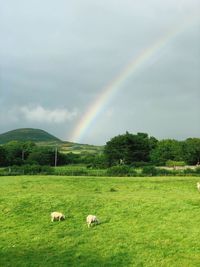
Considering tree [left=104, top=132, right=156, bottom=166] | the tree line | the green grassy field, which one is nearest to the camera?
the green grassy field

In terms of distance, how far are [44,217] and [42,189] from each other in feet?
47.1

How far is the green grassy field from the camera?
2702 centimetres

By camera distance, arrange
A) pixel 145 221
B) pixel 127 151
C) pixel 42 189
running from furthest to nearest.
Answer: pixel 127 151
pixel 42 189
pixel 145 221

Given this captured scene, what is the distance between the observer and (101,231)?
105 feet

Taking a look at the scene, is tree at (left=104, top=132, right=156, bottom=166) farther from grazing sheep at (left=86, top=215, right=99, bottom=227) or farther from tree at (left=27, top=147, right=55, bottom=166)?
grazing sheep at (left=86, top=215, right=99, bottom=227)

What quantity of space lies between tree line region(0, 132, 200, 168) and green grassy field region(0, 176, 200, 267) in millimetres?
103617

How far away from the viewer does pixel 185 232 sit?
31.1 m

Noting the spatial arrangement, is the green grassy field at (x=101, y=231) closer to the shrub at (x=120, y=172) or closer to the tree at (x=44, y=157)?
the shrub at (x=120, y=172)

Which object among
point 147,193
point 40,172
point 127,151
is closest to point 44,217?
point 147,193

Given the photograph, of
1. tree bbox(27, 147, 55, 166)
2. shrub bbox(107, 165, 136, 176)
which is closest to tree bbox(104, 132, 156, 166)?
tree bbox(27, 147, 55, 166)

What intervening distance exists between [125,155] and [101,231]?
124 metres

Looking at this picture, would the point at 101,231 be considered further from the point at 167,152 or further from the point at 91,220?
the point at 167,152

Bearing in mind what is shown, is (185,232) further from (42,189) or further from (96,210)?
(42,189)

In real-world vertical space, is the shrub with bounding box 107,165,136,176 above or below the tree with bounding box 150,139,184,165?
below
